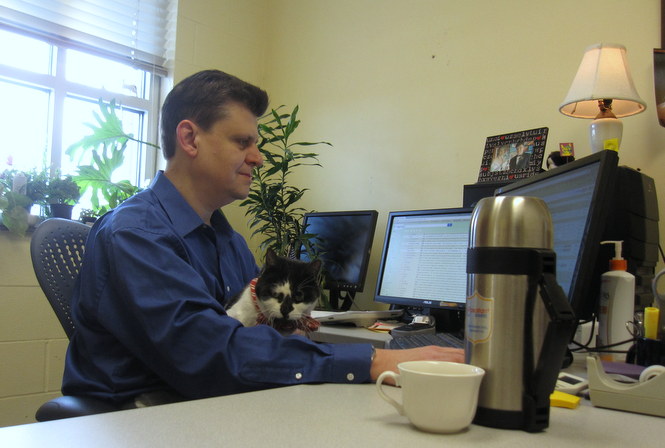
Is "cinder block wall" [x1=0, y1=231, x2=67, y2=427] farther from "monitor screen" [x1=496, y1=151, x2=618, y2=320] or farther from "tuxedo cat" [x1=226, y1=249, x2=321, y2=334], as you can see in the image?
"monitor screen" [x1=496, y1=151, x2=618, y2=320]

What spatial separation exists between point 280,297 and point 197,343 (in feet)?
1.70

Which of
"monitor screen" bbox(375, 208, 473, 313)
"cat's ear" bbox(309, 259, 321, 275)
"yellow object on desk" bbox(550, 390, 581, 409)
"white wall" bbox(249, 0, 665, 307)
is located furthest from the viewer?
"white wall" bbox(249, 0, 665, 307)

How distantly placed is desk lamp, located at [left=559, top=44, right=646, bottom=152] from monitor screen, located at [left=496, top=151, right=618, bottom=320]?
2.03 feet

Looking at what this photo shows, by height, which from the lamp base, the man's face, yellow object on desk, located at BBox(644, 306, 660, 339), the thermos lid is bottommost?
yellow object on desk, located at BBox(644, 306, 660, 339)

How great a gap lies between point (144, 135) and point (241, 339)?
2376 millimetres

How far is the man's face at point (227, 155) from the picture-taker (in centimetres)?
126

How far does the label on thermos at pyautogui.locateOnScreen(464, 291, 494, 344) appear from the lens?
603 millimetres

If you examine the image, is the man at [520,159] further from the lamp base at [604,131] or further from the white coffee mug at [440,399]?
the white coffee mug at [440,399]

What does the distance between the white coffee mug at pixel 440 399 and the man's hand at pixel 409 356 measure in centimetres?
22

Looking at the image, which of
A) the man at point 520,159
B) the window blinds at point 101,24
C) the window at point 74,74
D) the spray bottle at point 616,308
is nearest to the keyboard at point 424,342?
the spray bottle at point 616,308

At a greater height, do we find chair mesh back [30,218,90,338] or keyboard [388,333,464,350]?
chair mesh back [30,218,90,338]

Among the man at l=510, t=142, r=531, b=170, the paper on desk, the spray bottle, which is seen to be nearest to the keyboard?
the spray bottle

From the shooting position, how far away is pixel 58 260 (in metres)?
1.14

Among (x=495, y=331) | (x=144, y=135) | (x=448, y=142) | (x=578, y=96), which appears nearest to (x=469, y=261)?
(x=495, y=331)
